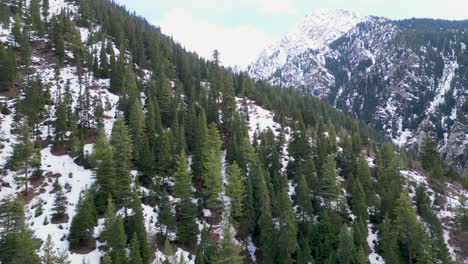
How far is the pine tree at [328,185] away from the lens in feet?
232

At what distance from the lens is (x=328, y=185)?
71.3m

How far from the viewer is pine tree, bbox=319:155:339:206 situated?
70688mm

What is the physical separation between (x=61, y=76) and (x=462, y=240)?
105246 millimetres

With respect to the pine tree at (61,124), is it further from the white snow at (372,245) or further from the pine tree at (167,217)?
the white snow at (372,245)

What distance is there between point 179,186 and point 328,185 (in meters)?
29.7

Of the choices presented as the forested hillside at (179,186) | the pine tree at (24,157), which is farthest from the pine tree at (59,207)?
the pine tree at (24,157)

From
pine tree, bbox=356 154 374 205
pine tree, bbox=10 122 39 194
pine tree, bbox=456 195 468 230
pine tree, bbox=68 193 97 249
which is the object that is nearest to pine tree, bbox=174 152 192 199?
pine tree, bbox=68 193 97 249

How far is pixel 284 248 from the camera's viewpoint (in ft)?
192

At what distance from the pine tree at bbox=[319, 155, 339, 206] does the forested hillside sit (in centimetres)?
29

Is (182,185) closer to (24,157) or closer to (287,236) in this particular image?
(287,236)

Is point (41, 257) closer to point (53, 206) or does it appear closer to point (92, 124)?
point (53, 206)

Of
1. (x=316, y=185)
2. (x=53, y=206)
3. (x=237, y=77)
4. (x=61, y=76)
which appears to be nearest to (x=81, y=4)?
(x=61, y=76)

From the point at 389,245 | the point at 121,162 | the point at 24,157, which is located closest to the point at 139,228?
the point at 121,162

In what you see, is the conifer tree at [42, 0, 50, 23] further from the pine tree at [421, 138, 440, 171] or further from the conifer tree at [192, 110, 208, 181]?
the pine tree at [421, 138, 440, 171]
